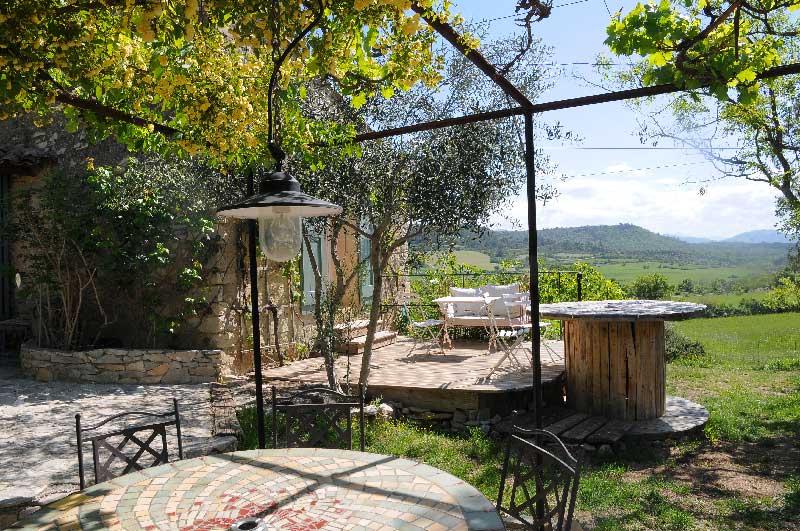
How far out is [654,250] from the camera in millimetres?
14719

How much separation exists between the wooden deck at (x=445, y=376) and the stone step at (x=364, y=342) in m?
0.18

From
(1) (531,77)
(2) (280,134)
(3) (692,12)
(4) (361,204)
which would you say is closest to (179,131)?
(2) (280,134)

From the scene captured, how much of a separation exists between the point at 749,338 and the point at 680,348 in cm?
282

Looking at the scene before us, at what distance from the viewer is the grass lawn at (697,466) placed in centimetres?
385

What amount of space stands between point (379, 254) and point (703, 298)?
11.2 metres

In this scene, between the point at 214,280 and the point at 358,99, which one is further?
the point at 214,280

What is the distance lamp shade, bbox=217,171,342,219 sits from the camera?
2.44 metres

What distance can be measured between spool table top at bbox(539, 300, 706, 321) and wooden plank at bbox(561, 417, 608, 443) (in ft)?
3.13

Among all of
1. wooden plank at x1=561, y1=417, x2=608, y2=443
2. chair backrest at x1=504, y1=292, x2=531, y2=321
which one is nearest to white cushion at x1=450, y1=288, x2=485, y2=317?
chair backrest at x1=504, y1=292, x2=531, y2=321

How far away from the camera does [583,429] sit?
541 centimetres

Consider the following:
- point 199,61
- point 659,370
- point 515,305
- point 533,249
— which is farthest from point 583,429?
point 199,61

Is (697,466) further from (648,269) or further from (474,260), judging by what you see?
(648,269)

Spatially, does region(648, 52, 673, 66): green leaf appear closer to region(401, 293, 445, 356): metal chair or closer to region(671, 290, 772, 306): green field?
region(401, 293, 445, 356): metal chair

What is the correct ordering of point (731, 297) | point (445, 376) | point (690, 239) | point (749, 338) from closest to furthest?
point (445, 376) < point (749, 338) < point (731, 297) < point (690, 239)
